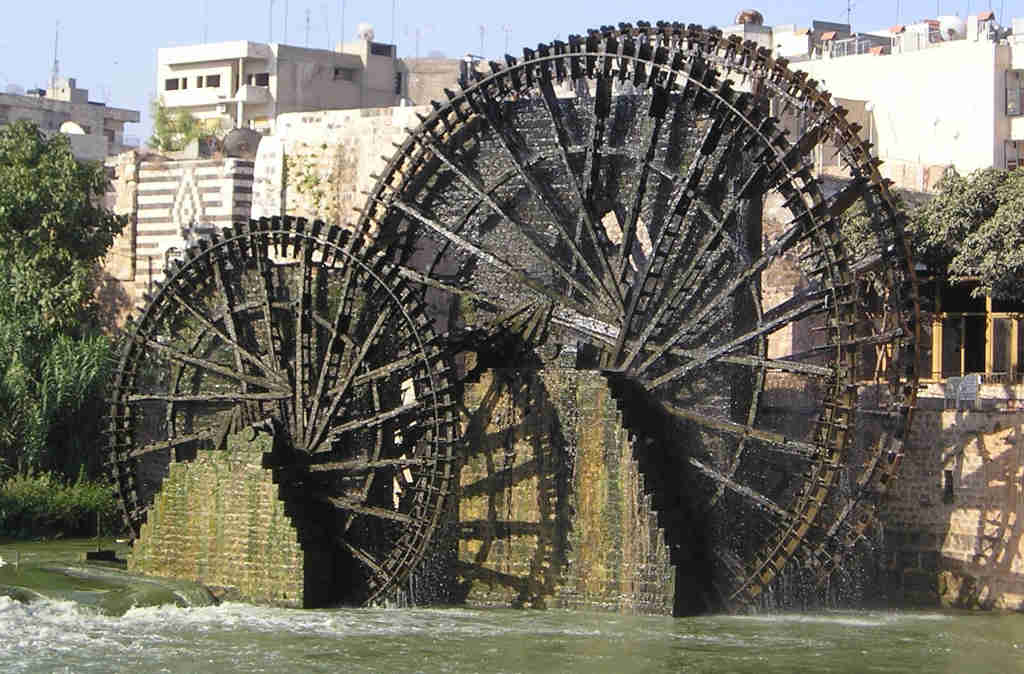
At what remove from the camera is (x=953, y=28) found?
118ft

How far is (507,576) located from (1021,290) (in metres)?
7.14

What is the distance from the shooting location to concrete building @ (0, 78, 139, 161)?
54.7 meters

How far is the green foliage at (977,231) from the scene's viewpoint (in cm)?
2211

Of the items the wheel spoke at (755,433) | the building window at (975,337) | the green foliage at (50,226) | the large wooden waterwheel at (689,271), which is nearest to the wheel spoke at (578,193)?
the large wooden waterwheel at (689,271)

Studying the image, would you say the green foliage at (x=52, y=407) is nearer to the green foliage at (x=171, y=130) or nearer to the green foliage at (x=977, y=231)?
the green foliage at (x=977, y=231)

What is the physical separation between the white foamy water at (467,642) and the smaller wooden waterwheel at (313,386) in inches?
37.3

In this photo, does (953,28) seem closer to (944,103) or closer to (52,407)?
(944,103)

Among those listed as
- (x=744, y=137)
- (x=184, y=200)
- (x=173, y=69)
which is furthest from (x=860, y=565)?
(x=173, y=69)

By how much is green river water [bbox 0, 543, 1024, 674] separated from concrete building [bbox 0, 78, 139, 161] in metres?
34.1

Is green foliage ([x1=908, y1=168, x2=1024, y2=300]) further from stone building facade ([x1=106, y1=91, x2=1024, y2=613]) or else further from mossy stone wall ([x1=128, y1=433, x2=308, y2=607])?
mossy stone wall ([x1=128, y1=433, x2=308, y2=607])

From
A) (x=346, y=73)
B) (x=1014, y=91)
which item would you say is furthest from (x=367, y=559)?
(x=346, y=73)

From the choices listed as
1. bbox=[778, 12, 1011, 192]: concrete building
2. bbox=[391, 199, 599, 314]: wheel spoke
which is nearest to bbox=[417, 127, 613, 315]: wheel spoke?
bbox=[391, 199, 599, 314]: wheel spoke

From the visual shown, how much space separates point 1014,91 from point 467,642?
1721 centimetres

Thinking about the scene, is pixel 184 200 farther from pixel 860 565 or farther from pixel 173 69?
pixel 173 69
